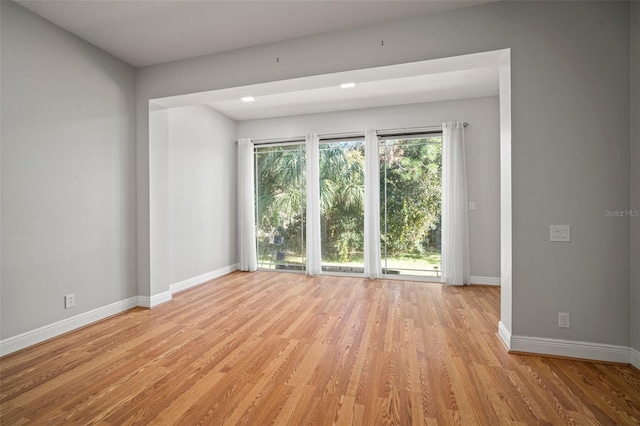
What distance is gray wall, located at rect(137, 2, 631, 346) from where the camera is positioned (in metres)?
2.14

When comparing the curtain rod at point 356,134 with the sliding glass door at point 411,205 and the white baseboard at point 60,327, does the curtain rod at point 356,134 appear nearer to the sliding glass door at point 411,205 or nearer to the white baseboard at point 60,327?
the sliding glass door at point 411,205

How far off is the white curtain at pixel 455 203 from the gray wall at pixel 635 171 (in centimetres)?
227

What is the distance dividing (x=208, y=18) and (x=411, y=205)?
12.1 ft

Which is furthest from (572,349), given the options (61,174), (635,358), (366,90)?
(61,174)

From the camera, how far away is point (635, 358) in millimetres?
2068

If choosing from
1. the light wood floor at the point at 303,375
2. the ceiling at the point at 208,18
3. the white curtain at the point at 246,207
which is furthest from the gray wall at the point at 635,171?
the white curtain at the point at 246,207

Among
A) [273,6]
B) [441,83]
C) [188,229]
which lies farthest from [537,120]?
[188,229]

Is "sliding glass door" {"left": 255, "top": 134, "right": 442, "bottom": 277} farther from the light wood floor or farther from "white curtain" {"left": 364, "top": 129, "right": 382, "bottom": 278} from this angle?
the light wood floor

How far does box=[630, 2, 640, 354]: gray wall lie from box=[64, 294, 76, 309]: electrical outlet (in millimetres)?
4735

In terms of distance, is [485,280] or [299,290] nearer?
[299,290]

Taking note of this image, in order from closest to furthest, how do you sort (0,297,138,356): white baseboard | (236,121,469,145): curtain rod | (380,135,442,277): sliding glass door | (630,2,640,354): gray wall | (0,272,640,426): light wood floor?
(0,272,640,426): light wood floor
(630,2,640,354): gray wall
(0,297,138,356): white baseboard
(236,121,469,145): curtain rod
(380,135,442,277): sliding glass door

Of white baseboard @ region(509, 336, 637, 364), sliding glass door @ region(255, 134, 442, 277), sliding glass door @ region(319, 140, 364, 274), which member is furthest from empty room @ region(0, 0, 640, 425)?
sliding glass door @ region(319, 140, 364, 274)

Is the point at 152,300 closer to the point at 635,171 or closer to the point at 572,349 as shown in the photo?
the point at 572,349

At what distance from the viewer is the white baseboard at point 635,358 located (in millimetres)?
2045
